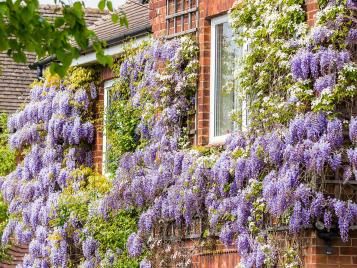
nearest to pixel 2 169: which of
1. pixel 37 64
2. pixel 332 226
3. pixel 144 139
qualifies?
pixel 37 64

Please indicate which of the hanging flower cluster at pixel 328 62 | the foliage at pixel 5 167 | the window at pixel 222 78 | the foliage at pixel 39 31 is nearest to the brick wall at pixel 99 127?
the foliage at pixel 5 167

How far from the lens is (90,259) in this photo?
2042 centimetres

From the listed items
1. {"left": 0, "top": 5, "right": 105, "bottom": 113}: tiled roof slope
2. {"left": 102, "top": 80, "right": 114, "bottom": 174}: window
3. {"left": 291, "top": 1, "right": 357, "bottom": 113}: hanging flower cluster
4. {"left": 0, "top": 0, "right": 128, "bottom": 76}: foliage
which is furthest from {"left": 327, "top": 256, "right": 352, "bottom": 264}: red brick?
{"left": 0, "top": 5, "right": 105, "bottom": 113}: tiled roof slope

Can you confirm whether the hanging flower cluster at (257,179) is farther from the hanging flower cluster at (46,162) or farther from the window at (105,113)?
the hanging flower cluster at (46,162)

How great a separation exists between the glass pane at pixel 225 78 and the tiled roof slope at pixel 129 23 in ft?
7.11

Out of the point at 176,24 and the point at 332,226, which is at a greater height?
the point at 176,24

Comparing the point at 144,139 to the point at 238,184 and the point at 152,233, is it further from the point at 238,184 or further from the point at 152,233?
the point at 238,184

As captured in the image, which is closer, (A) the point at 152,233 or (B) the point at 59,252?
(A) the point at 152,233

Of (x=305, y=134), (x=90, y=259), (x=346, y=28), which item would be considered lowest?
(x=90, y=259)

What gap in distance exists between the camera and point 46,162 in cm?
2253

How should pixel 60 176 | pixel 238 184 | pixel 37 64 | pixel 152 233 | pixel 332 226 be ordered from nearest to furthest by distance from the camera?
1. pixel 332 226
2. pixel 238 184
3. pixel 152 233
4. pixel 60 176
5. pixel 37 64

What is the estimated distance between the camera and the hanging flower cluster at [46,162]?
71.5ft

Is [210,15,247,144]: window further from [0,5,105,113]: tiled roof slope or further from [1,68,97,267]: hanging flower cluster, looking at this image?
[0,5,105,113]: tiled roof slope

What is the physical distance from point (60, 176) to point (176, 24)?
3.97 m
